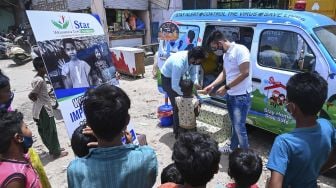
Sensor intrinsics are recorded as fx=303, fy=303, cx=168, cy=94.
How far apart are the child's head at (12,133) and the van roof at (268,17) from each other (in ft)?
11.2

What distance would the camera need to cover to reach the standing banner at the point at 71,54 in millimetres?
2543

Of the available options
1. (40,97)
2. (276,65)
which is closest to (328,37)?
(276,65)

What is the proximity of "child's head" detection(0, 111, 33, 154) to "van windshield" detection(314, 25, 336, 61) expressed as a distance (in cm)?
352

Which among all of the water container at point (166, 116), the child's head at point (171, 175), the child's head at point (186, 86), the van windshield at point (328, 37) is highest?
the van windshield at point (328, 37)

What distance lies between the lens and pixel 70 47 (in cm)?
277

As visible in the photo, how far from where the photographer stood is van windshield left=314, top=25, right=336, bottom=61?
12.5ft

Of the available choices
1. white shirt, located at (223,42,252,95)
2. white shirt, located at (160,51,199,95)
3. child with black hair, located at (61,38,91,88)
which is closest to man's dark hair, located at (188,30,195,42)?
white shirt, located at (160,51,199,95)

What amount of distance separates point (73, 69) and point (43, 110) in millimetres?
1935

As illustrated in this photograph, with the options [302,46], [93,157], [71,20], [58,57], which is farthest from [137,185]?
[302,46]

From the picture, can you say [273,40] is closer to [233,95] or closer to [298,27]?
[298,27]

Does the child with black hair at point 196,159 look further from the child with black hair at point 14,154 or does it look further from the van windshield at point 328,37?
the van windshield at point 328,37

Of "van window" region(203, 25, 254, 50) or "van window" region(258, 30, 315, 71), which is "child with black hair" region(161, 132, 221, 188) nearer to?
"van window" region(258, 30, 315, 71)

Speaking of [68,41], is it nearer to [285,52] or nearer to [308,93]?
[308,93]

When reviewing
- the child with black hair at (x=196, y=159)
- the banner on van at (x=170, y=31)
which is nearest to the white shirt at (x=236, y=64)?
the banner on van at (x=170, y=31)
